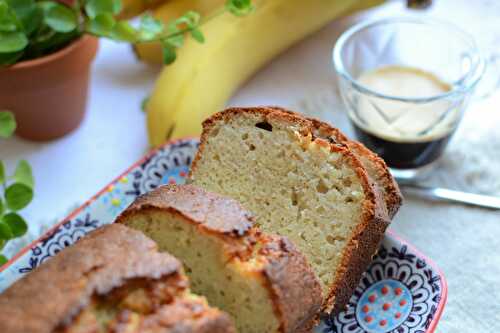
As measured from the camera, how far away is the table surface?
2172 mm

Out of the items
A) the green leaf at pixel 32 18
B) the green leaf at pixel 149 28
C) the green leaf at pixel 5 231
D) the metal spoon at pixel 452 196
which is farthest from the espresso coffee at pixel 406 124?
the green leaf at pixel 5 231

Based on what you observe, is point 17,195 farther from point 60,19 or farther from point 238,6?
point 238,6

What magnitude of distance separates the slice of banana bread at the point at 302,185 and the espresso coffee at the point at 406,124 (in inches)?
22.0

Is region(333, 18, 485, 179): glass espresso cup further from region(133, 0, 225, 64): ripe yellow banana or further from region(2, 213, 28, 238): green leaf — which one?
region(2, 213, 28, 238): green leaf

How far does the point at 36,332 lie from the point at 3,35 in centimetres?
117

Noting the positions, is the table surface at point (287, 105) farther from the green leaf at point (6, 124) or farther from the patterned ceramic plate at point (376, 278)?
the green leaf at point (6, 124)

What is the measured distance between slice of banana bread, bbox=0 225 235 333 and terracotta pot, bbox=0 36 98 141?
3.35 feet

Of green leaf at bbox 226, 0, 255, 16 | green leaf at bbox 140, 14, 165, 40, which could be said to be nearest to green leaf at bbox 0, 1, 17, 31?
green leaf at bbox 140, 14, 165, 40

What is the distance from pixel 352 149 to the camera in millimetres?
2031

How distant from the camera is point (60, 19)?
228 centimetres

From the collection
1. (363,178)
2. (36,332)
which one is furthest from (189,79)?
(36,332)

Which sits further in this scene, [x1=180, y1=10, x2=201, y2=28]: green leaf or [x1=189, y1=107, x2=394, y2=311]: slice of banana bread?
[x1=180, y1=10, x2=201, y2=28]: green leaf

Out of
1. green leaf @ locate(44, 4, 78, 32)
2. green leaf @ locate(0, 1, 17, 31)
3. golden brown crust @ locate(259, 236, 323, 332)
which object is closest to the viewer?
golden brown crust @ locate(259, 236, 323, 332)

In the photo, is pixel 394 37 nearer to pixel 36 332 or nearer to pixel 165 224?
pixel 165 224
